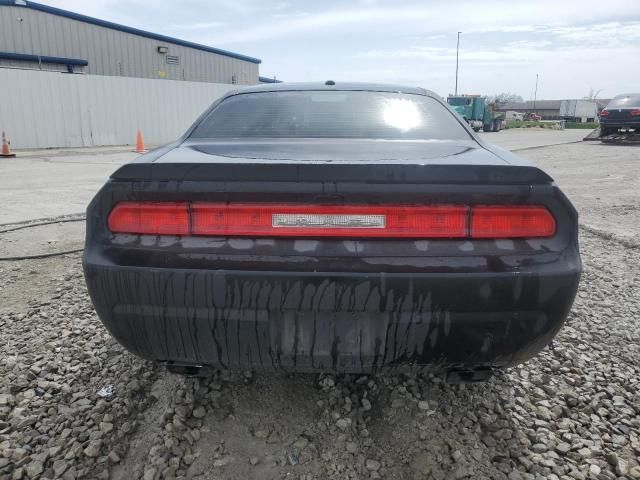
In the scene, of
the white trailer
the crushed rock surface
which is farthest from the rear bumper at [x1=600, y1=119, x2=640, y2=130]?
the white trailer

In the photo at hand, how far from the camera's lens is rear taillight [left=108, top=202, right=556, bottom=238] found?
178 cm

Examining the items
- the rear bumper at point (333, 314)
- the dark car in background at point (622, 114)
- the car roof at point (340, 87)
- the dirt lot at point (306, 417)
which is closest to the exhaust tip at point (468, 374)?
the rear bumper at point (333, 314)

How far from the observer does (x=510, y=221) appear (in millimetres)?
1807

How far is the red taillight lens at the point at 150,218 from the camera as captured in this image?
1.83m

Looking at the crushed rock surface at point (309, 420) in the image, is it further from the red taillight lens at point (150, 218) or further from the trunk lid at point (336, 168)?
the trunk lid at point (336, 168)

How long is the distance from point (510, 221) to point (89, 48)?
2536 centimetres

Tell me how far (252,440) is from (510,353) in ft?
Answer: 3.61

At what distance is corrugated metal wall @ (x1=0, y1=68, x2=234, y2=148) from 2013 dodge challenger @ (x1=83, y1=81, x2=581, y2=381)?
17380 millimetres

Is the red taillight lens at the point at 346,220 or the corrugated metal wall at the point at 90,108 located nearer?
the red taillight lens at the point at 346,220

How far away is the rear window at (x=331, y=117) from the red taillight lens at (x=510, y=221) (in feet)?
2.77

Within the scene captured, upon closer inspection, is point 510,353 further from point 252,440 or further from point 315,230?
point 252,440

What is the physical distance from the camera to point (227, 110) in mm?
2965

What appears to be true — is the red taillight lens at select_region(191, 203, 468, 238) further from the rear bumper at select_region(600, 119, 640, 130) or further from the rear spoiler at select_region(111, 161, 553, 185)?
the rear bumper at select_region(600, 119, 640, 130)

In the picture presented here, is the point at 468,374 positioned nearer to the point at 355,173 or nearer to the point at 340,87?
the point at 355,173
